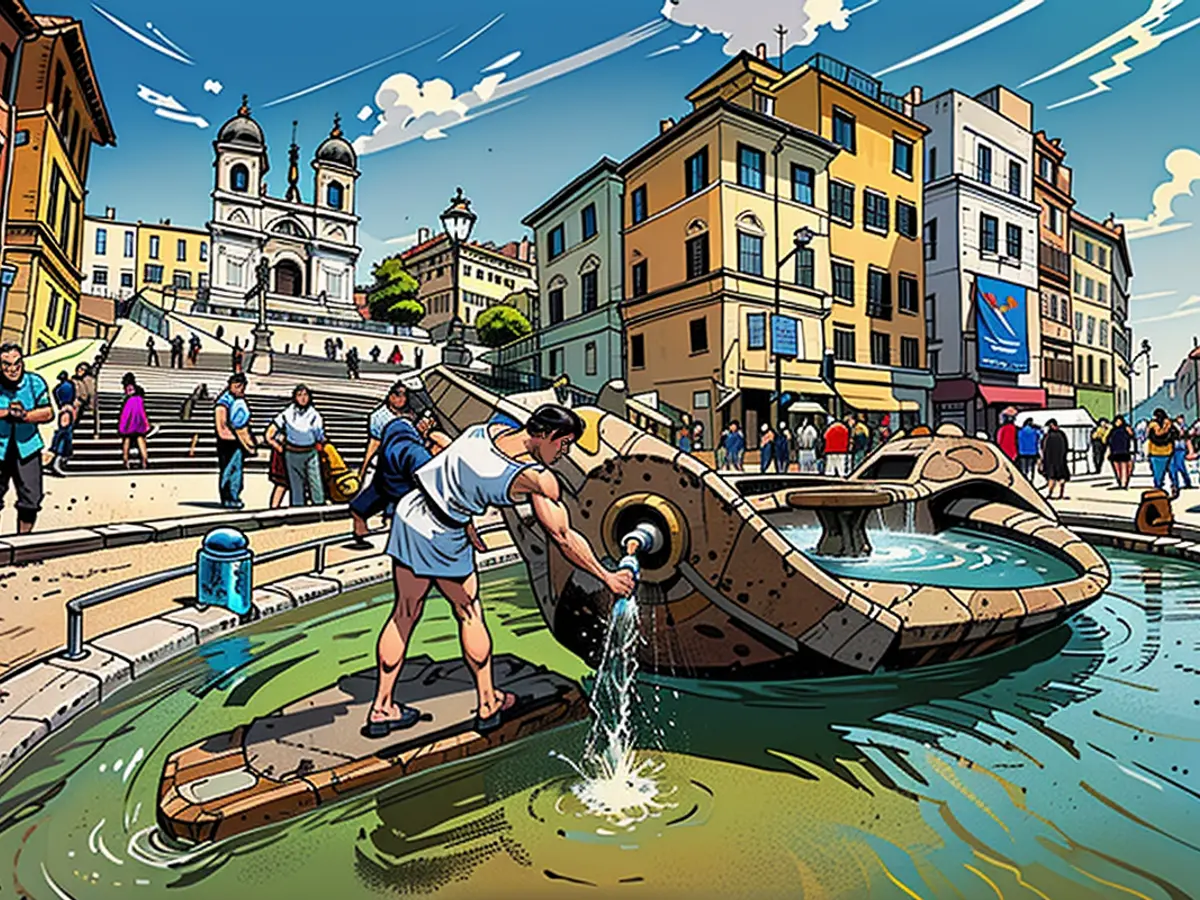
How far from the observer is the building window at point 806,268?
2492 centimetres

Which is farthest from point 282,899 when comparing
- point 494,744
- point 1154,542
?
point 1154,542

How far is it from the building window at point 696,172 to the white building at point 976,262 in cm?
1248

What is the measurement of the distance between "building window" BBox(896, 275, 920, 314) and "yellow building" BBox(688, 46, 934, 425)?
0.04 m

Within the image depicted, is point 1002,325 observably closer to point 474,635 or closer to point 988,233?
point 988,233

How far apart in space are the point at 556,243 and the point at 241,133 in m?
32.7

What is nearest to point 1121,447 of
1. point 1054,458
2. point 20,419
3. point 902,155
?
point 1054,458

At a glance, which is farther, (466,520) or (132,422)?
(132,422)

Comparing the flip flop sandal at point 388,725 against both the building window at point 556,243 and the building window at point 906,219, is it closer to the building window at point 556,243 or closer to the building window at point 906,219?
the building window at point 556,243

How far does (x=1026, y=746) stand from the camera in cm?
349

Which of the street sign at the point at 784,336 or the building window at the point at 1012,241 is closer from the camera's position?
the street sign at the point at 784,336

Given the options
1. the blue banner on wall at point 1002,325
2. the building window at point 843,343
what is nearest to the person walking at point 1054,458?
the building window at point 843,343

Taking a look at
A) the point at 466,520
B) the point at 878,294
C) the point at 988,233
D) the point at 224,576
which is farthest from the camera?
the point at 988,233

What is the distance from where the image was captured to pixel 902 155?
2864 cm

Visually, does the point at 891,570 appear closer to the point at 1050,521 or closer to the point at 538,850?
the point at 1050,521
